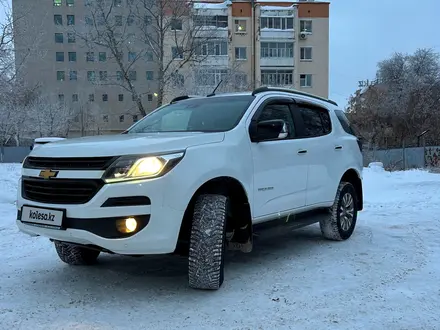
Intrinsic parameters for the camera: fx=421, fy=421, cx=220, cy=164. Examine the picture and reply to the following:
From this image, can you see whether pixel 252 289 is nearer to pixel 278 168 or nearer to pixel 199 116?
pixel 278 168

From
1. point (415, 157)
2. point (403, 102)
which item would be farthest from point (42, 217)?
point (403, 102)

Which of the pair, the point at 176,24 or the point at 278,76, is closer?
the point at 176,24

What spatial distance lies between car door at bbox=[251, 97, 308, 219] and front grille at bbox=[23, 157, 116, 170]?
1504mm

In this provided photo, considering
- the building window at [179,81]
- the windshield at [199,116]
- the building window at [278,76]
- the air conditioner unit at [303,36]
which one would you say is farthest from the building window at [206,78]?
the air conditioner unit at [303,36]

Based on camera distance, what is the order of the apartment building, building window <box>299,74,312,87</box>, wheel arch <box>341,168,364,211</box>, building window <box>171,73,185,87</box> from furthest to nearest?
building window <box>299,74,312,87</box>
building window <box>171,73,185,87</box>
the apartment building
wheel arch <box>341,168,364,211</box>

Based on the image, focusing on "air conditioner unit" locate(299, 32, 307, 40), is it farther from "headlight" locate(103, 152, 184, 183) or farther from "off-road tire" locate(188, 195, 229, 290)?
"headlight" locate(103, 152, 184, 183)

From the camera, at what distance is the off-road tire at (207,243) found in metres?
3.58

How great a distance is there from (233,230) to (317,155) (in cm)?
164

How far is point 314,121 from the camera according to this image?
17.9ft

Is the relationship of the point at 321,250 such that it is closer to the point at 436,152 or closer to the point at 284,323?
the point at 284,323

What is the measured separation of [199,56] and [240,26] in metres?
26.6

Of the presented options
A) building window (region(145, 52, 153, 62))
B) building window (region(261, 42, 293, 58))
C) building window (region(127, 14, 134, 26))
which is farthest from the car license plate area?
building window (region(261, 42, 293, 58))

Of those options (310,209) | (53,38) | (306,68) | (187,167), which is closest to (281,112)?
(310,209)

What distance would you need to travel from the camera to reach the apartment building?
80.2 ft
